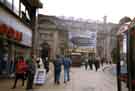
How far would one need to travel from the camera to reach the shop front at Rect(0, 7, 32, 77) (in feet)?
67.7

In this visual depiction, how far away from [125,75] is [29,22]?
2020cm

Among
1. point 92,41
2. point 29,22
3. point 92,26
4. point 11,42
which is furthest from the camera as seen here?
point 92,26

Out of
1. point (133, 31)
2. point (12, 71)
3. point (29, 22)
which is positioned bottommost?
point (12, 71)

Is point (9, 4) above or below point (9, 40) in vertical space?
above

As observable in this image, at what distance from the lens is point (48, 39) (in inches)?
3361

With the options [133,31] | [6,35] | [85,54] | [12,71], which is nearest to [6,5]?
[6,35]

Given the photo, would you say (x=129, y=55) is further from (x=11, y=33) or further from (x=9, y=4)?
(x=9, y=4)

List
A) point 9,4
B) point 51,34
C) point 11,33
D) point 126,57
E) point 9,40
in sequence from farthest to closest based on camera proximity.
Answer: point 51,34 → point 9,4 → point 9,40 → point 11,33 → point 126,57

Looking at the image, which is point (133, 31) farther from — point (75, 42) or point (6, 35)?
point (75, 42)

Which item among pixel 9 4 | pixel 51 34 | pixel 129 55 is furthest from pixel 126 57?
pixel 51 34

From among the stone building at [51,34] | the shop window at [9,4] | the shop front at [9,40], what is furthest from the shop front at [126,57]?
the stone building at [51,34]

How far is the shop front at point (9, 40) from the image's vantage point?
20.6 metres

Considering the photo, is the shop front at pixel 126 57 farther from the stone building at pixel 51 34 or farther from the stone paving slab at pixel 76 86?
the stone building at pixel 51 34

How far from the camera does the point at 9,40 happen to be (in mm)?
22656
